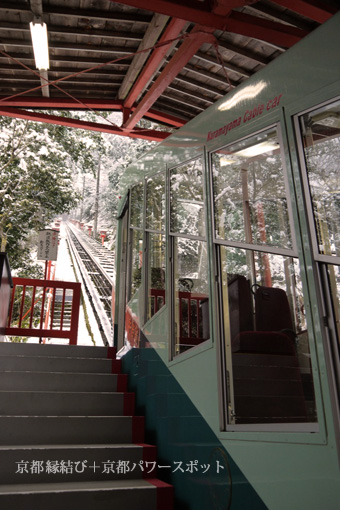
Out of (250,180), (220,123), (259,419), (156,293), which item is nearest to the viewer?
(259,419)

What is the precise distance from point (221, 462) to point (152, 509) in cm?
67

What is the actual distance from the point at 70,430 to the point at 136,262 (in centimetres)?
184

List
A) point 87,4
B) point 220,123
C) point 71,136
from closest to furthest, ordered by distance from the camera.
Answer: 1. point 220,123
2. point 87,4
3. point 71,136

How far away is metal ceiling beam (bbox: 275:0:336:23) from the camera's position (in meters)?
3.67

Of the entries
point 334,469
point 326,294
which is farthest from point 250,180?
point 334,469

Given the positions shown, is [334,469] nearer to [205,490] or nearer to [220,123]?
[205,490]

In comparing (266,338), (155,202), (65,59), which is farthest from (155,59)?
(266,338)

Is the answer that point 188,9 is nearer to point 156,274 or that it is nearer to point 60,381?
point 156,274

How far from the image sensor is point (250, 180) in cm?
254

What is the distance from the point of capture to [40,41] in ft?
14.1

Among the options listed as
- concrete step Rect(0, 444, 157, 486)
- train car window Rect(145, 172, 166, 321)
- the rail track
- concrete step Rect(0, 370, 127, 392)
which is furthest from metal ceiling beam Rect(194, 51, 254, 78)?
the rail track

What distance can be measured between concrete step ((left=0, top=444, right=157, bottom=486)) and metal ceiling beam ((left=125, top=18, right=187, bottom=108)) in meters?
3.82

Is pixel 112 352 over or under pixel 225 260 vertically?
under

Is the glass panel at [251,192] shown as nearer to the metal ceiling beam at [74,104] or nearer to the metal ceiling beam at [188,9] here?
the metal ceiling beam at [188,9]
